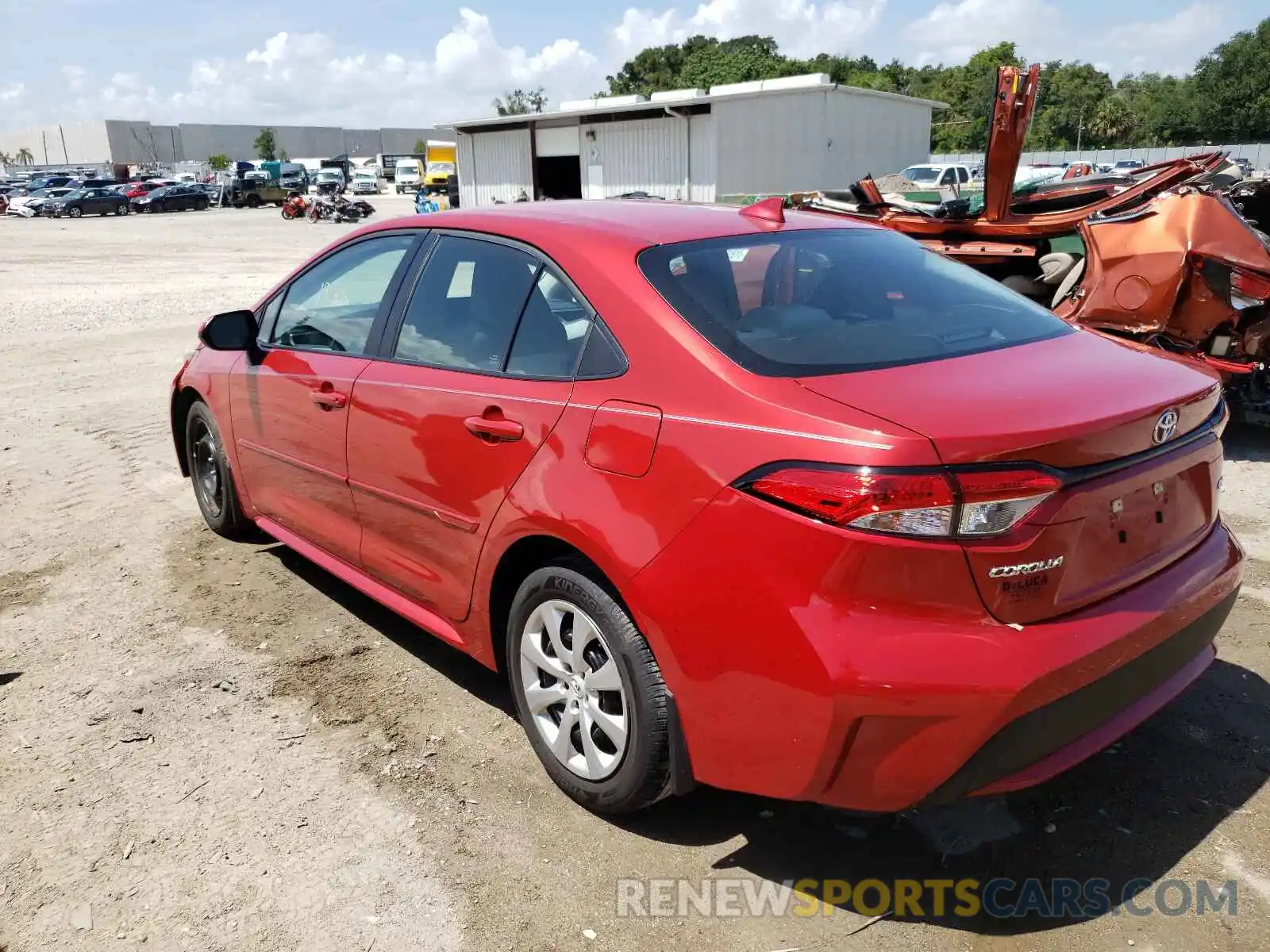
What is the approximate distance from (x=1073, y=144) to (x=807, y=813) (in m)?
81.9

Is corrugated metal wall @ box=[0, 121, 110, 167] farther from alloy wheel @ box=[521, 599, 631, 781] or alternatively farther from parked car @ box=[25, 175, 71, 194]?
alloy wheel @ box=[521, 599, 631, 781]

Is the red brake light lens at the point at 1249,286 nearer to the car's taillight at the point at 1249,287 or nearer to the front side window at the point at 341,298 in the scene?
the car's taillight at the point at 1249,287

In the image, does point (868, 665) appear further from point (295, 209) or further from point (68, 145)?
point (68, 145)

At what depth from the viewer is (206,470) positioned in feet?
17.3

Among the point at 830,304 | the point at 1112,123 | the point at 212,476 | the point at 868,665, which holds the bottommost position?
the point at 212,476

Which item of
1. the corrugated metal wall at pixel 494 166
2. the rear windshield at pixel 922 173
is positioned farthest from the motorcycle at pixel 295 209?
the rear windshield at pixel 922 173

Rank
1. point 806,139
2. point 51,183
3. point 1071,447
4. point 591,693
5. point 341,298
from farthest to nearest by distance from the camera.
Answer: point 51,183 → point 806,139 → point 341,298 → point 591,693 → point 1071,447

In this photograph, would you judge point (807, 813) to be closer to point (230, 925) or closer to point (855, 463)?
point (855, 463)

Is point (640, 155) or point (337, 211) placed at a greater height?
point (640, 155)

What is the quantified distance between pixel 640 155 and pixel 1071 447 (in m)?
31.9

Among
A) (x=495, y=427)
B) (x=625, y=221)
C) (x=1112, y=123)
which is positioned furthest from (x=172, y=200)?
(x=1112, y=123)

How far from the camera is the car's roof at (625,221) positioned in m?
3.05

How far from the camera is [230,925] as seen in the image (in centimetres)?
253

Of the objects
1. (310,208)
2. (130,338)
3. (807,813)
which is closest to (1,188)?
(310,208)
